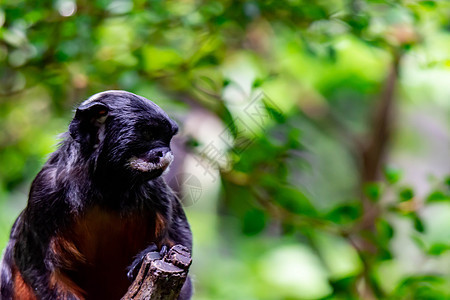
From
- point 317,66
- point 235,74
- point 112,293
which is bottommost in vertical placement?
point 317,66

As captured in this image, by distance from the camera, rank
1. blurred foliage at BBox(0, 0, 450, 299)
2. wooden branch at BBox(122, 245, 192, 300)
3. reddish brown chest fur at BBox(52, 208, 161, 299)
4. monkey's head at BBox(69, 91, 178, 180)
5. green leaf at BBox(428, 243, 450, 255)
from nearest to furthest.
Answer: wooden branch at BBox(122, 245, 192, 300), monkey's head at BBox(69, 91, 178, 180), reddish brown chest fur at BBox(52, 208, 161, 299), green leaf at BBox(428, 243, 450, 255), blurred foliage at BBox(0, 0, 450, 299)

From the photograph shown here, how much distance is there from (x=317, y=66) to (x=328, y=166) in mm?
3186

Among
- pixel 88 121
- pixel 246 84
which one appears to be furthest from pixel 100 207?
pixel 246 84

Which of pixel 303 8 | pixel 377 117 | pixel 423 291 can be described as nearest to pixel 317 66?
pixel 377 117

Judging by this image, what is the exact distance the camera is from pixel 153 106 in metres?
1.67

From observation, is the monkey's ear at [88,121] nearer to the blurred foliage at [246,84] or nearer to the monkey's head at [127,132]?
the monkey's head at [127,132]

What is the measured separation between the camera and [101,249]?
1854 mm

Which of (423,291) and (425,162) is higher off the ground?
→ (423,291)

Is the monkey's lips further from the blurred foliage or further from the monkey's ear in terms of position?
the blurred foliage

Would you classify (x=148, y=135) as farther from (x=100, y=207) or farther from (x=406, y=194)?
(x=406, y=194)

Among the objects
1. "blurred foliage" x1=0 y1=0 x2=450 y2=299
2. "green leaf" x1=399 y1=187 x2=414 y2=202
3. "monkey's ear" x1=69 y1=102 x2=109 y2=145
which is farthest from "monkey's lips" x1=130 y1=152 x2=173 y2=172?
"green leaf" x1=399 y1=187 x2=414 y2=202

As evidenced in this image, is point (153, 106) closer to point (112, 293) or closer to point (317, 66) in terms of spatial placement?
point (112, 293)

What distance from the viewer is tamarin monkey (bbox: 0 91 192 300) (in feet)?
5.48

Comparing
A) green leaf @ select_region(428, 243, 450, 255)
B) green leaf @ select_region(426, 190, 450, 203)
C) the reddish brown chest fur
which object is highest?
the reddish brown chest fur
